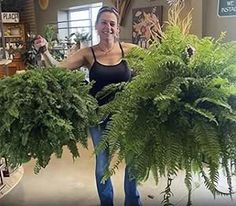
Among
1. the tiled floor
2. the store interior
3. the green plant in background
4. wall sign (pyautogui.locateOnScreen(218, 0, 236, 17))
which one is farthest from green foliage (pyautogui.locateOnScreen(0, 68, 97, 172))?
wall sign (pyautogui.locateOnScreen(218, 0, 236, 17))

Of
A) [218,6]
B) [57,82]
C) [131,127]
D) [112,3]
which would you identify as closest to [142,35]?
[112,3]

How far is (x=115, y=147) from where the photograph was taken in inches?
49.4

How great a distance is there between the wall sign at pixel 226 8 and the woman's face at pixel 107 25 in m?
1.98

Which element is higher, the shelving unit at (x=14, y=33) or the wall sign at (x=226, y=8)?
the wall sign at (x=226, y=8)

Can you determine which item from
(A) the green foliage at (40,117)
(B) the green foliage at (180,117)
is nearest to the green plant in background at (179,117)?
(B) the green foliage at (180,117)

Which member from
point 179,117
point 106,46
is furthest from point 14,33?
point 179,117

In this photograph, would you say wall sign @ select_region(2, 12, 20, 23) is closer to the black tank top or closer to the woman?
the woman

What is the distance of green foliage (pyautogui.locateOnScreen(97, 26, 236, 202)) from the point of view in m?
1.17

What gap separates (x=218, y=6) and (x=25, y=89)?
302 cm

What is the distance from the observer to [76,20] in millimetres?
5859

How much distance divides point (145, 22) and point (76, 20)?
1.62 m

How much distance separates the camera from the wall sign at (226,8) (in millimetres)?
3694

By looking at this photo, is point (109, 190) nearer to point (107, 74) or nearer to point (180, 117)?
point (107, 74)

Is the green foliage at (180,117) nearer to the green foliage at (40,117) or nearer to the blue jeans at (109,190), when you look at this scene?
the green foliage at (40,117)
